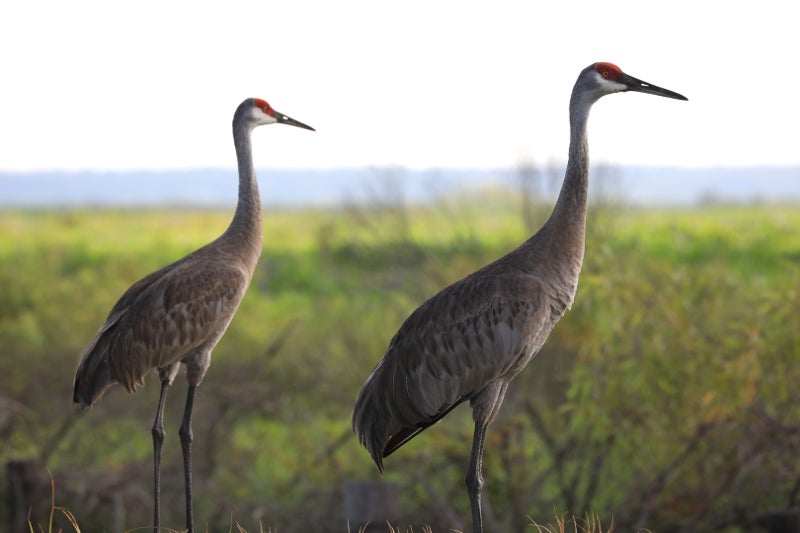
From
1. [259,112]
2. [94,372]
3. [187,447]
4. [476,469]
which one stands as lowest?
[187,447]

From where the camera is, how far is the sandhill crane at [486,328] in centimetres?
560

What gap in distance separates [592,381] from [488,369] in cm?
354

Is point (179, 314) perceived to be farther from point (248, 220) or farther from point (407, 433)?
point (407, 433)

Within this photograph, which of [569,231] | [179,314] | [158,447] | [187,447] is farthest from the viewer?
[187,447]

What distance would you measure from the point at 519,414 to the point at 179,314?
407cm

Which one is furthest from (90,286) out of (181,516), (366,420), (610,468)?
(366,420)

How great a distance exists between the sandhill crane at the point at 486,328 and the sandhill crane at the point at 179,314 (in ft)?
3.22

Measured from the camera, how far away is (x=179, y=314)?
6262 mm

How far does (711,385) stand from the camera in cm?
916

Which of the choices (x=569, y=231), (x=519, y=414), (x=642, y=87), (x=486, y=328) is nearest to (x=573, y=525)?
Result: (x=519, y=414)

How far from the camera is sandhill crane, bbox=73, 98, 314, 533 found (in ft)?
20.5

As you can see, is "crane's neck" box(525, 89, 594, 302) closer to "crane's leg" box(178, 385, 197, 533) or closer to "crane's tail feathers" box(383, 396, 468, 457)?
"crane's tail feathers" box(383, 396, 468, 457)

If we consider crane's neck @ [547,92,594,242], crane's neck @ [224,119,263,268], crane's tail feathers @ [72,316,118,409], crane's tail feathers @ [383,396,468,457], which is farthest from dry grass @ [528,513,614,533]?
crane's tail feathers @ [72,316,118,409]

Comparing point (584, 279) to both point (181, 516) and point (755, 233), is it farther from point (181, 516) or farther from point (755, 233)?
point (755, 233)
